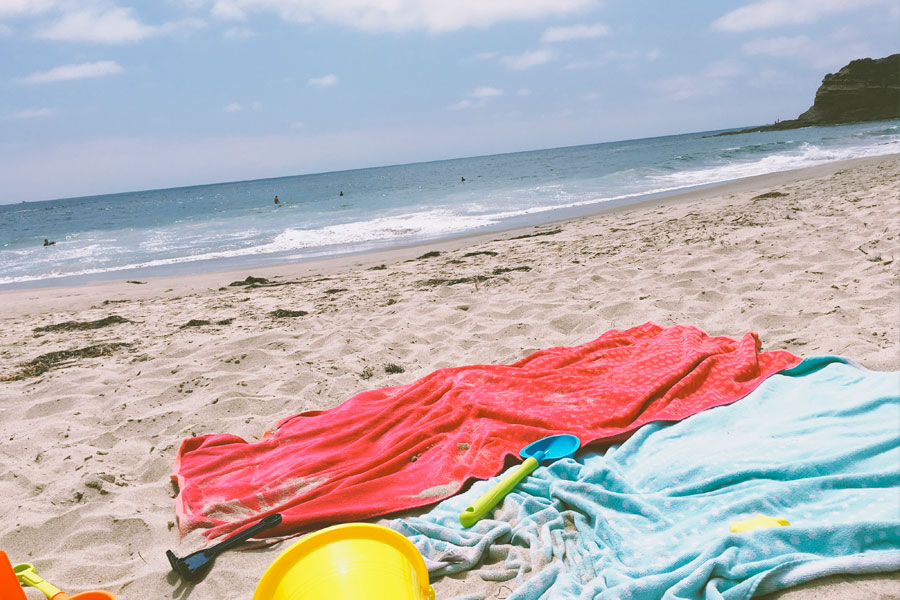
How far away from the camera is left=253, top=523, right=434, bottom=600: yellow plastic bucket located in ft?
5.30

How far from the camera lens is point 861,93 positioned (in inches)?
2138

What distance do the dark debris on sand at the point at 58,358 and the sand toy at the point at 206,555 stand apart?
3430 millimetres

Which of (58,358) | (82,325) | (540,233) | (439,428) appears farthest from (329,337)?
(540,233)

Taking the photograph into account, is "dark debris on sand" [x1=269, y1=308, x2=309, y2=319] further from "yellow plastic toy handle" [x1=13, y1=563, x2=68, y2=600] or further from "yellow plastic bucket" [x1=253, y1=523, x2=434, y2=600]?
"yellow plastic bucket" [x1=253, y1=523, x2=434, y2=600]

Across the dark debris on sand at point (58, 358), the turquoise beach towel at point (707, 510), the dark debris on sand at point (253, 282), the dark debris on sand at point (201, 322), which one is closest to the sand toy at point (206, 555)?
the turquoise beach towel at point (707, 510)

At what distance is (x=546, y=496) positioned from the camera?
103 inches

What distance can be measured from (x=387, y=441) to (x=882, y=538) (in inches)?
90.8

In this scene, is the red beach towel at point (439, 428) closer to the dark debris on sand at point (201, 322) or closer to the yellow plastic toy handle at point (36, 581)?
the yellow plastic toy handle at point (36, 581)

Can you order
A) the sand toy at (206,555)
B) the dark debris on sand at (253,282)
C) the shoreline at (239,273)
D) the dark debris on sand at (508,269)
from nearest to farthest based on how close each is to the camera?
1. the sand toy at (206,555)
2. the dark debris on sand at (508,269)
3. the dark debris on sand at (253,282)
4. the shoreline at (239,273)

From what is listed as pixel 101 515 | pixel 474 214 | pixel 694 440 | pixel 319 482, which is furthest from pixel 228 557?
pixel 474 214

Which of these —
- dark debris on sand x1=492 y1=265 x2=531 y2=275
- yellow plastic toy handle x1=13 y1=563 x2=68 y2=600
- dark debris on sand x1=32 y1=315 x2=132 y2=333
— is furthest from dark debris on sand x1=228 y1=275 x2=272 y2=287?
yellow plastic toy handle x1=13 y1=563 x2=68 y2=600

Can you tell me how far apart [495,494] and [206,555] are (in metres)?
1.29

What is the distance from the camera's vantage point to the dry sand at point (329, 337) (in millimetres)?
2703

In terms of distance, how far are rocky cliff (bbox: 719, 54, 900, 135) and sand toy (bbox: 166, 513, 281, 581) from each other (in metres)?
64.7
